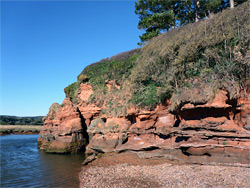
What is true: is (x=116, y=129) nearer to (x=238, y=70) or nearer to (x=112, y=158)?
(x=112, y=158)

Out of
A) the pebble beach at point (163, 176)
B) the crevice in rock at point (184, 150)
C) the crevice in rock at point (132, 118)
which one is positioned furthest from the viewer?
the crevice in rock at point (132, 118)

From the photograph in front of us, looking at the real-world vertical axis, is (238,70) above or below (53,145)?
above

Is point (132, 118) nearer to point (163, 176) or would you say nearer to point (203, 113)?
point (203, 113)

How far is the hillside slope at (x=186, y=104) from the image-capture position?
9.44 meters

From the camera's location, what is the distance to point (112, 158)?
12.5 meters

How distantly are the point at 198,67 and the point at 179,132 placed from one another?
16.0 feet

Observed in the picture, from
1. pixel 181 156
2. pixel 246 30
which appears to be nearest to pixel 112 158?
pixel 181 156

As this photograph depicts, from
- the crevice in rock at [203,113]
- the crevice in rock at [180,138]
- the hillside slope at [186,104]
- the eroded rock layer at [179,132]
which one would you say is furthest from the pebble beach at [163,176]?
the crevice in rock at [203,113]

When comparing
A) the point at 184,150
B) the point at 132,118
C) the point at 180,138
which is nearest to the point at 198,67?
the point at 180,138

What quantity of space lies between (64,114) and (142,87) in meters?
9.97

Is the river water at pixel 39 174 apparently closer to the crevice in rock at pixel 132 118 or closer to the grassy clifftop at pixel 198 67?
the crevice in rock at pixel 132 118

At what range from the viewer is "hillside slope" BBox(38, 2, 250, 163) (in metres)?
9.44

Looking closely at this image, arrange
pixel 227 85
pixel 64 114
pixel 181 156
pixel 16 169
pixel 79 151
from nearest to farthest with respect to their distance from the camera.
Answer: pixel 227 85, pixel 181 156, pixel 16 169, pixel 79 151, pixel 64 114

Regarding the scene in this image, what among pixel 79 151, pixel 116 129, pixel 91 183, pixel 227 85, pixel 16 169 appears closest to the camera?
pixel 91 183
